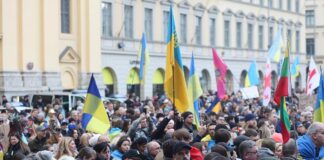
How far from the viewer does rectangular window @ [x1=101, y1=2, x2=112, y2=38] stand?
39.3m

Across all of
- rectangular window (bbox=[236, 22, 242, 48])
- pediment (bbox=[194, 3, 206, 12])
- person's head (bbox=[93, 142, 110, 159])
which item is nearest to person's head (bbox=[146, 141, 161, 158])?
person's head (bbox=[93, 142, 110, 159])

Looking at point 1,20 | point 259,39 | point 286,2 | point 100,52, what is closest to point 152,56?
point 100,52

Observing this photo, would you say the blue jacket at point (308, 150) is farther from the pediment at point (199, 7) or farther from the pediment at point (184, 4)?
the pediment at point (199, 7)

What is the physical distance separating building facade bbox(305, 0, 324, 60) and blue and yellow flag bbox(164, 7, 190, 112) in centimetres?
5875

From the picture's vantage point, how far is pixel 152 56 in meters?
43.2

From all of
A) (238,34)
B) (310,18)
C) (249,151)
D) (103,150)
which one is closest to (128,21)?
(238,34)

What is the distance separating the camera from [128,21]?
4153 centimetres

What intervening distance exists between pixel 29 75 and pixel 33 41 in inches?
65.9

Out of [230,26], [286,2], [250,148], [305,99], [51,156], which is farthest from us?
[286,2]

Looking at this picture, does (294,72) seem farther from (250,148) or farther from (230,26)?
(250,148)

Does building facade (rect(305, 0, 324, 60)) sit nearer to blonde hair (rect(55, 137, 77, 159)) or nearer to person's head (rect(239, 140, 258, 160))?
blonde hair (rect(55, 137, 77, 159))

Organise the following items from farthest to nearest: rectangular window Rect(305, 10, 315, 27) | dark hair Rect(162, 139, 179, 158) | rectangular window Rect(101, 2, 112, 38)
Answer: rectangular window Rect(305, 10, 315, 27) → rectangular window Rect(101, 2, 112, 38) → dark hair Rect(162, 139, 179, 158)

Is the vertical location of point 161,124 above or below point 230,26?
below

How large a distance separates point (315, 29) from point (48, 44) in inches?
1791
